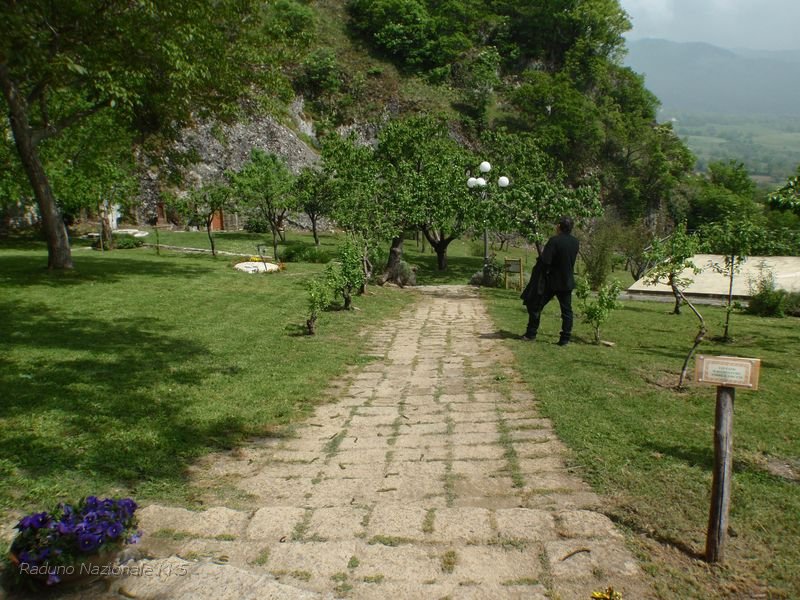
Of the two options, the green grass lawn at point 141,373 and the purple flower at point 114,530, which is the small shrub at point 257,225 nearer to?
the green grass lawn at point 141,373

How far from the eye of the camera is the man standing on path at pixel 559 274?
344 inches

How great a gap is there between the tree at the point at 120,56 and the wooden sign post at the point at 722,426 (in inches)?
295

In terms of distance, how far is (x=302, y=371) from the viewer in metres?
7.28

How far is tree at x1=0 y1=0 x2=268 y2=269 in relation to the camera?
8602 millimetres

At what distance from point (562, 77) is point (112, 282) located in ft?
151

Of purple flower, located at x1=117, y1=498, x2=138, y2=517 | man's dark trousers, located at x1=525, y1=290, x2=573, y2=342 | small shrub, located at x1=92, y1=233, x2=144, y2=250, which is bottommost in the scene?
purple flower, located at x1=117, y1=498, x2=138, y2=517

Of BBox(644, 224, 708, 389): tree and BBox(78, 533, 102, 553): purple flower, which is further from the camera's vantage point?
BBox(644, 224, 708, 389): tree

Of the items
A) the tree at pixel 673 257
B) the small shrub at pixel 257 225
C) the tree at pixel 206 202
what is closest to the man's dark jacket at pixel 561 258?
the tree at pixel 673 257

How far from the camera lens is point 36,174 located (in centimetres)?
1240

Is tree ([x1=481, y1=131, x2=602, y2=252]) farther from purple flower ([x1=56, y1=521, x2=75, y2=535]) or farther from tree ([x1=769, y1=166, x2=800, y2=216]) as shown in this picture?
purple flower ([x1=56, y1=521, x2=75, y2=535])

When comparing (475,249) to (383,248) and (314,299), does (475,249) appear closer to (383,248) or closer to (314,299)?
(383,248)

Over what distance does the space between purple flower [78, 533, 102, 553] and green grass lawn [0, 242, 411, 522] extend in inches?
39.6

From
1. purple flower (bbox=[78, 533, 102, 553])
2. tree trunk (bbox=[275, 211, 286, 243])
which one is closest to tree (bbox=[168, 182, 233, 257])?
tree trunk (bbox=[275, 211, 286, 243])

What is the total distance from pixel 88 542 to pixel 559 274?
7.33 m
